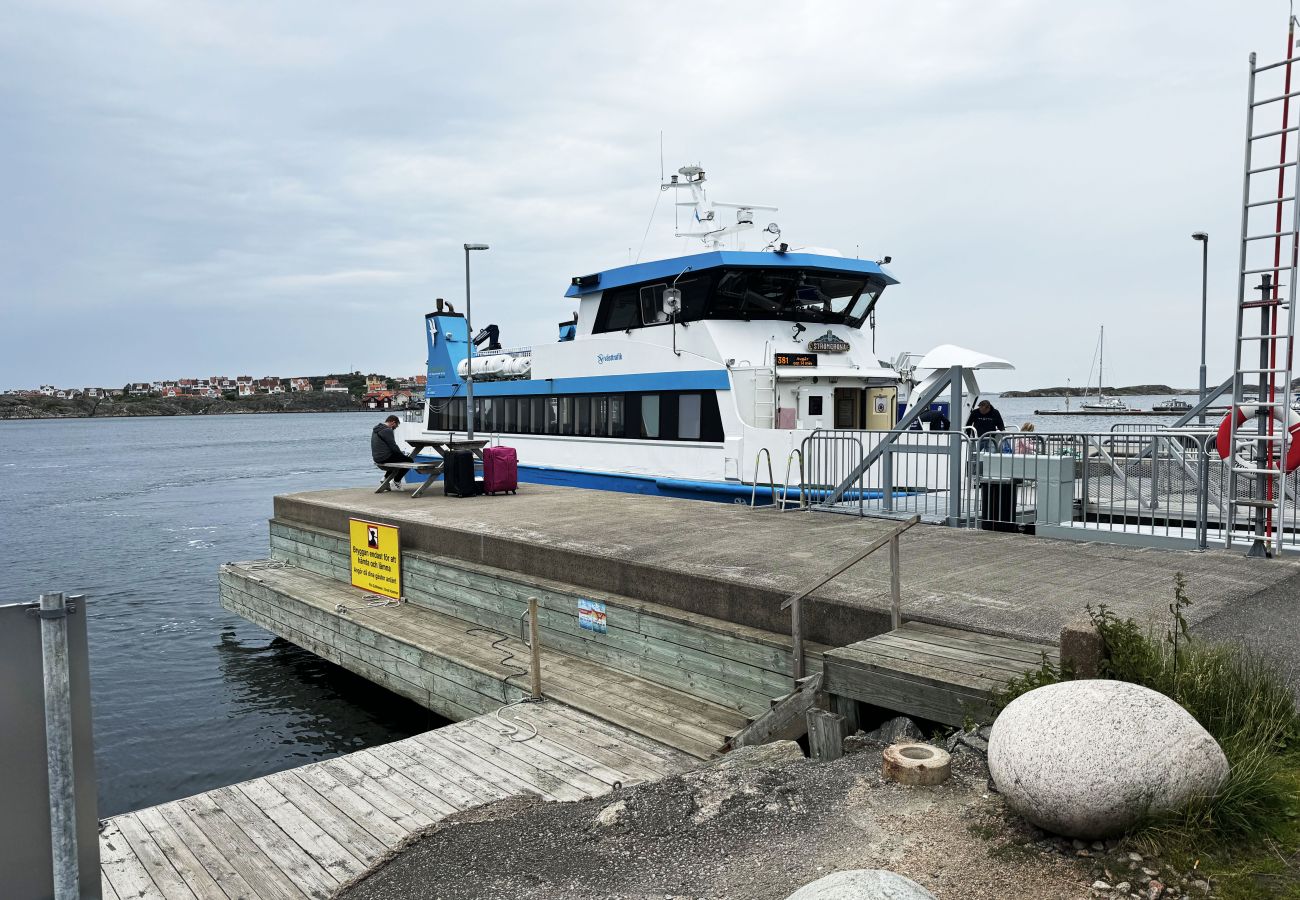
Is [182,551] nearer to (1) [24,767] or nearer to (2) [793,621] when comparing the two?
(2) [793,621]

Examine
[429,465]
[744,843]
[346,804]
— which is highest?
[429,465]

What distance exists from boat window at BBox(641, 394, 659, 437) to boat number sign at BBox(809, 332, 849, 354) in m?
3.06

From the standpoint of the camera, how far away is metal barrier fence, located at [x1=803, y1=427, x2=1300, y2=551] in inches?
352

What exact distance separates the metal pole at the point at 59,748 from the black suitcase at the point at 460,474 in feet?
43.5

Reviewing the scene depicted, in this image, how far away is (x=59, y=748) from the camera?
6.47 feet

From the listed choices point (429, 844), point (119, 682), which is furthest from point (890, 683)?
point (119, 682)

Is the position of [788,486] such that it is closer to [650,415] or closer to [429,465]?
[650,415]

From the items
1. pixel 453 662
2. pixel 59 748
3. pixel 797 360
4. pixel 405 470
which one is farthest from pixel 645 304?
pixel 59 748

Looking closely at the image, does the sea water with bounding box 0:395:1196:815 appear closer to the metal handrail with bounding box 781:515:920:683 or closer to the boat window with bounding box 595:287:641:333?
the metal handrail with bounding box 781:515:920:683

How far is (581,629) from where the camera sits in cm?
895

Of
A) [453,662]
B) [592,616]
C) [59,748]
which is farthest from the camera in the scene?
[453,662]

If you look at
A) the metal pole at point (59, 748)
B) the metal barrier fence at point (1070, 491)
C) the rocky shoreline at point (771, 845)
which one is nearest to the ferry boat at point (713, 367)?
the metal barrier fence at point (1070, 491)

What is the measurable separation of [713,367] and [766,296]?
176 cm

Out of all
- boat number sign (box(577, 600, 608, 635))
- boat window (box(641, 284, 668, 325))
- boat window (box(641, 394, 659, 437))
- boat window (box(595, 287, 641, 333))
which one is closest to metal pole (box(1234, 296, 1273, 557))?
boat number sign (box(577, 600, 608, 635))
